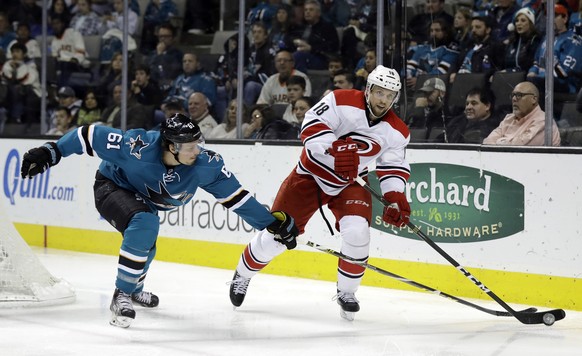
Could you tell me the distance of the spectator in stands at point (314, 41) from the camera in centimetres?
625

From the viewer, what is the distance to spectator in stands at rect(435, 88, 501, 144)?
18.0 ft

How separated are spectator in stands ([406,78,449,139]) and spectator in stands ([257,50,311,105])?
856 mm

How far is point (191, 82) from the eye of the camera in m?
6.92

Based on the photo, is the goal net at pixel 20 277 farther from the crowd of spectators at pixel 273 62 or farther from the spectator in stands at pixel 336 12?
the spectator in stands at pixel 336 12

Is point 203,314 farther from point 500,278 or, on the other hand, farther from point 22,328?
point 500,278

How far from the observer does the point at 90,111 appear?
7516mm

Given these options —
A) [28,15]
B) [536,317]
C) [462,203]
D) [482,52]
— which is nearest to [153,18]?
[28,15]

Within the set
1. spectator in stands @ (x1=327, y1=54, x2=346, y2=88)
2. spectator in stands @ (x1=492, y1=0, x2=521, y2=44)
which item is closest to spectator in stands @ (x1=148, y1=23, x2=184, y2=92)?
spectator in stands @ (x1=327, y1=54, x2=346, y2=88)

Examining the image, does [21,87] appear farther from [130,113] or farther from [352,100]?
[352,100]

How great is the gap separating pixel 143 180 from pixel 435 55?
2.12 m

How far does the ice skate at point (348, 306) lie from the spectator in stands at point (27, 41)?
386 centimetres

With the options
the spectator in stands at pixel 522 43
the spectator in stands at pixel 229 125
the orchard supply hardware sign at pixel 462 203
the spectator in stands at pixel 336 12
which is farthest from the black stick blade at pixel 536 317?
the spectator in stands at pixel 229 125

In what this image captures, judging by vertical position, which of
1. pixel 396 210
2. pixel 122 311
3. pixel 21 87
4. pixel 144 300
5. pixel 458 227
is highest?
pixel 21 87

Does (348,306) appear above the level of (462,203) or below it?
below
